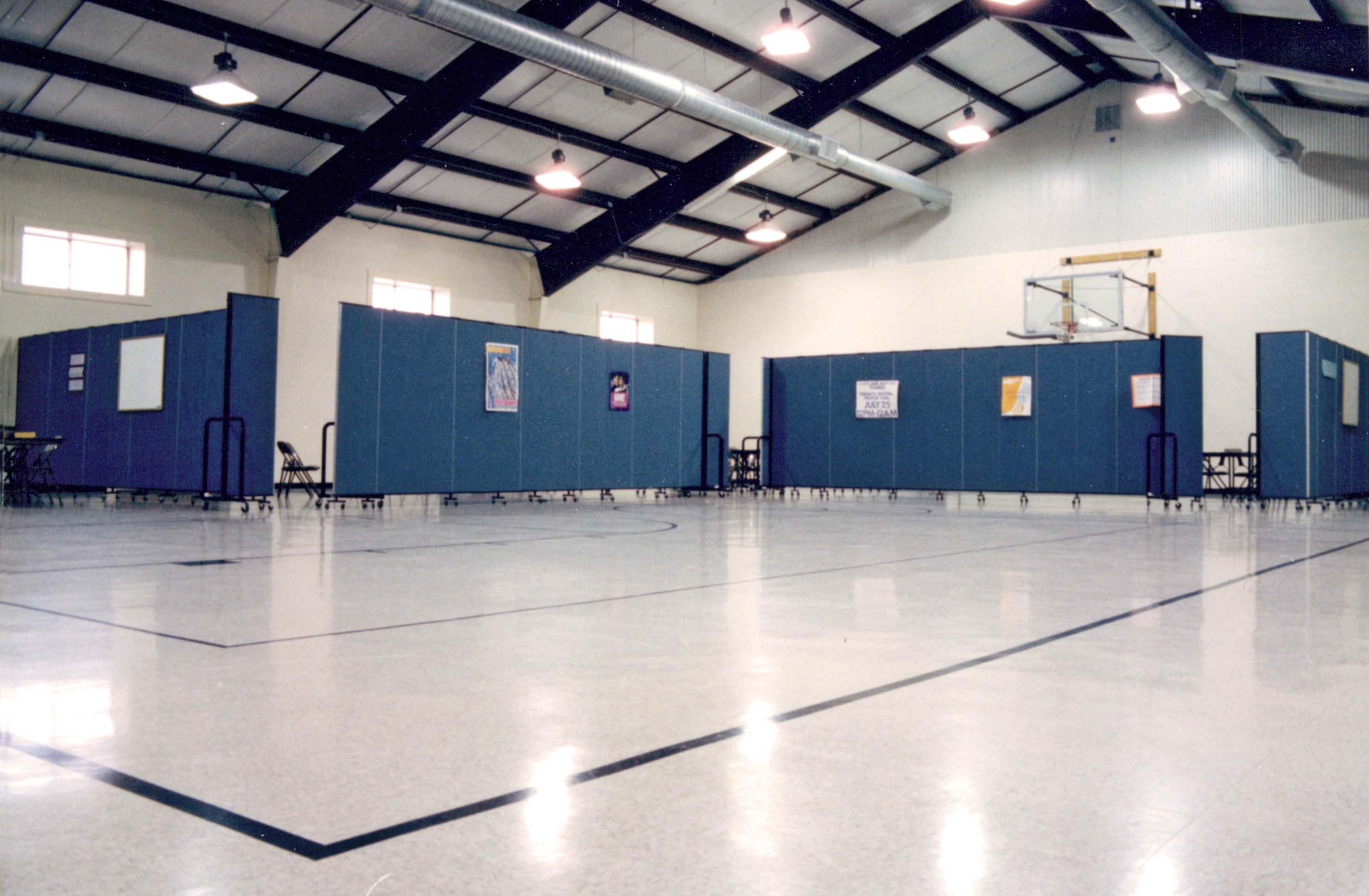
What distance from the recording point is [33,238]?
1517 centimetres

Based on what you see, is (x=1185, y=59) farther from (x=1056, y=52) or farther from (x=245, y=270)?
(x=245, y=270)

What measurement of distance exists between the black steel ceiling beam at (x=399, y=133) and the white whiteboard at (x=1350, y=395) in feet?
41.8

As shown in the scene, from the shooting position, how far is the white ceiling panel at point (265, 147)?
51.2ft

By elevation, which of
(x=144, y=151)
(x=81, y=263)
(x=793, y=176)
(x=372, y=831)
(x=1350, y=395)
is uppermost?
(x=793, y=176)

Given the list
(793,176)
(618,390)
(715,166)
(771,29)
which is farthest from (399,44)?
(793,176)

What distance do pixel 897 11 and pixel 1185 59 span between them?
473 centimetres

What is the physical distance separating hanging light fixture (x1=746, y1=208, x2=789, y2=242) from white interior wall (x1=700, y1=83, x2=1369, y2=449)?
189 centimetres

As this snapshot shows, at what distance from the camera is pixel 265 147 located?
52.9ft

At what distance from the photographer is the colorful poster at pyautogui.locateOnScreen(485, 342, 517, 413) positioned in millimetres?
12977

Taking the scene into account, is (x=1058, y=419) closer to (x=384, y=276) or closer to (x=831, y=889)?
(x=384, y=276)

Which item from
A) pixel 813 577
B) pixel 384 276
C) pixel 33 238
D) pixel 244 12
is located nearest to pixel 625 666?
pixel 813 577

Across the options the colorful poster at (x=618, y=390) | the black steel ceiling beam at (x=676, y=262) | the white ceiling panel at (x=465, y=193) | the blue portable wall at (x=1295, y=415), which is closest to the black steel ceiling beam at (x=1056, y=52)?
the blue portable wall at (x=1295, y=415)

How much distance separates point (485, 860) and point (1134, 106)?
72.1 ft

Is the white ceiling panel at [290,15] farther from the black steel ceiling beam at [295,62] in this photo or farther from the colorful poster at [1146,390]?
the colorful poster at [1146,390]
